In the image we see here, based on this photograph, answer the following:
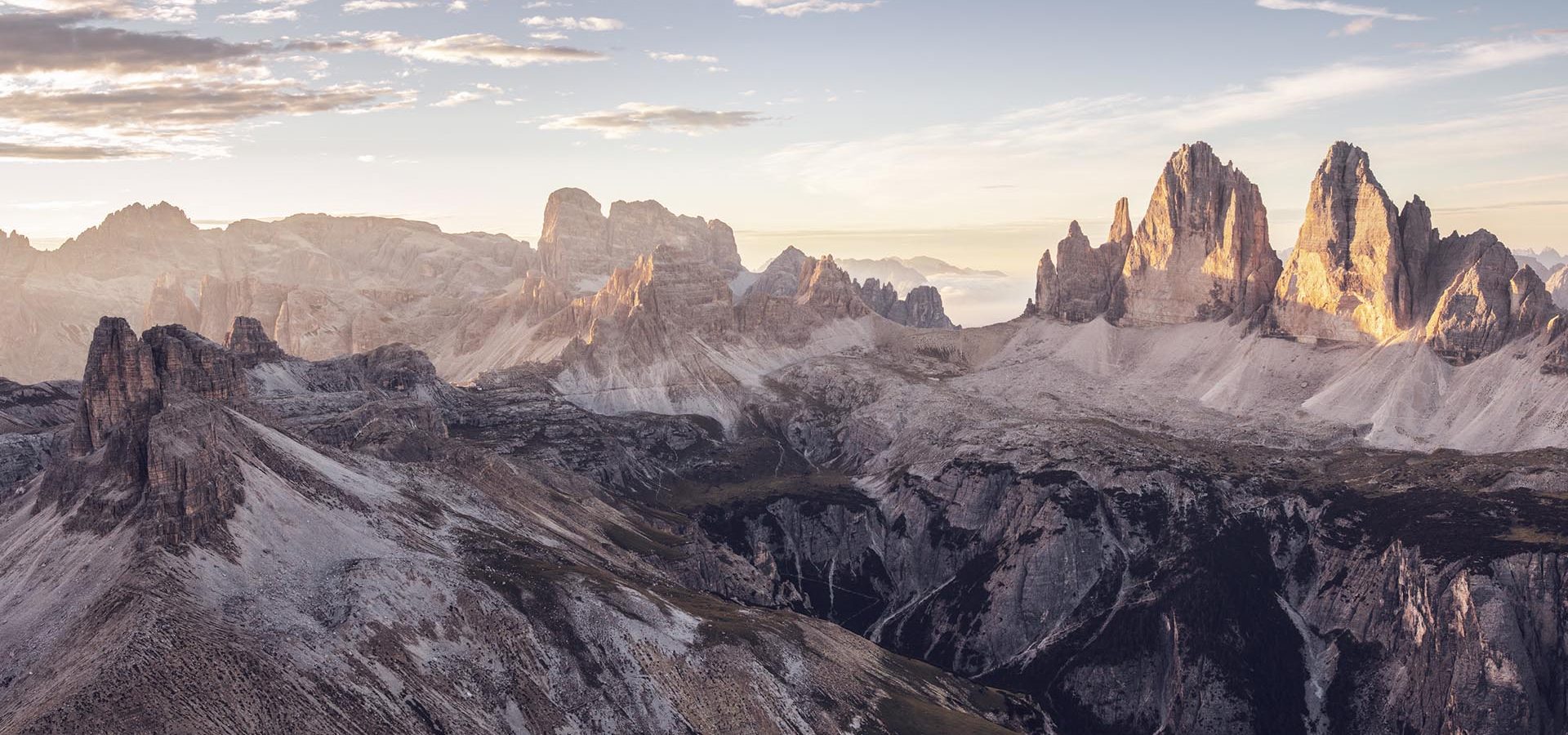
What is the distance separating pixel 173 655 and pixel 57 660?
502 inches

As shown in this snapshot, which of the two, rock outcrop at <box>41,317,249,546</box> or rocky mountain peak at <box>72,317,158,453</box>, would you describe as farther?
rocky mountain peak at <box>72,317,158,453</box>

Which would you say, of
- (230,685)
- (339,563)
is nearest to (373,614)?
(339,563)

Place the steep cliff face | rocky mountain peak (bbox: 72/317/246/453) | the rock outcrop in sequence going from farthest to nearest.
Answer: rocky mountain peak (bbox: 72/317/246/453) < the rock outcrop < the steep cliff face

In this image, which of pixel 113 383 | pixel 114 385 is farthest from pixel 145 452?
pixel 113 383

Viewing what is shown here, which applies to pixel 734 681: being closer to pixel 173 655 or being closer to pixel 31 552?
pixel 173 655

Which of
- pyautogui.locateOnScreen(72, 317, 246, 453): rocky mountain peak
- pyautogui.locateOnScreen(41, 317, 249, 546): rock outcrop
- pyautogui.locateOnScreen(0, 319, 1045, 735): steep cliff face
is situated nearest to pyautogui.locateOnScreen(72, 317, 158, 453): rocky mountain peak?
pyautogui.locateOnScreen(72, 317, 246, 453): rocky mountain peak

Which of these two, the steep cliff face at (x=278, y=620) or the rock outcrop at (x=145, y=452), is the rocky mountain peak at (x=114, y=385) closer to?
the rock outcrop at (x=145, y=452)

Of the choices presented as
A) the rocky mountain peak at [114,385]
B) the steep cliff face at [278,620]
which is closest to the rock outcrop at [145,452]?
the rocky mountain peak at [114,385]

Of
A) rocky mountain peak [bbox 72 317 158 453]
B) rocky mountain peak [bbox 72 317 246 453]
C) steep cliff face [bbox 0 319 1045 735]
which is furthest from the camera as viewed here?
rocky mountain peak [bbox 72 317 158 453]

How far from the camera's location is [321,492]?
193625 mm

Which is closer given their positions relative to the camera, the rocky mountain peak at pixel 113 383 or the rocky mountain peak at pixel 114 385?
the rocky mountain peak at pixel 114 385

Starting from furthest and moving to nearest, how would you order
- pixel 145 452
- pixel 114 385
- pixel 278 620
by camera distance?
1. pixel 114 385
2. pixel 145 452
3. pixel 278 620

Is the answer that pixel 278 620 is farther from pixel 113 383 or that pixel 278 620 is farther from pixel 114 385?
pixel 113 383

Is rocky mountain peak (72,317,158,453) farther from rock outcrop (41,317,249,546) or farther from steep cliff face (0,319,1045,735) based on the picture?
steep cliff face (0,319,1045,735)
